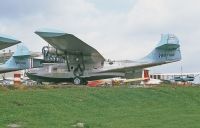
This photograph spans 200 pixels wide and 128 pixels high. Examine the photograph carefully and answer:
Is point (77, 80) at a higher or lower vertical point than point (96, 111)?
higher

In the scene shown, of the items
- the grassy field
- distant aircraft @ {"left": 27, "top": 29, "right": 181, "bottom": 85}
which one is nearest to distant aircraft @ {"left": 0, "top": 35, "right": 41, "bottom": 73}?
distant aircraft @ {"left": 27, "top": 29, "right": 181, "bottom": 85}

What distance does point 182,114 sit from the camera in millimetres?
20688

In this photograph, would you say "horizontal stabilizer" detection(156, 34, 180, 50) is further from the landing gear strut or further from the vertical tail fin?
the landing gear strut

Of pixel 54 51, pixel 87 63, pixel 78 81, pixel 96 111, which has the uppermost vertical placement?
pixel 54 51

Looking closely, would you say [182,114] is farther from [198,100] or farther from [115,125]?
[198,100]

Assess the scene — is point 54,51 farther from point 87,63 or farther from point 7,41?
point 7,41

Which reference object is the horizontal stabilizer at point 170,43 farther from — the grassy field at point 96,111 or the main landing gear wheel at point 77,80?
the grassy field at point 96,111

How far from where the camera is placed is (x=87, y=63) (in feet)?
146

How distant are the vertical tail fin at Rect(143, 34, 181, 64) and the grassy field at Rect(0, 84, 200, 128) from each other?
18.5m

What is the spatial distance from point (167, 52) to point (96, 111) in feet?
88.5

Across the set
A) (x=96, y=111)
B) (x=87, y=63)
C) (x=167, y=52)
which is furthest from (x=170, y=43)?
(x=96, y=111)

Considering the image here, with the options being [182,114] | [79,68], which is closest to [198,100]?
[182,114]

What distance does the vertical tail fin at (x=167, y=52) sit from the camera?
4604cm

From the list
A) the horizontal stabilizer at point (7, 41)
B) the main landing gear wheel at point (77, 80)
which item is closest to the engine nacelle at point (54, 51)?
the main landing gear wheel at point (77, 80)
